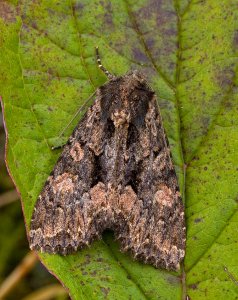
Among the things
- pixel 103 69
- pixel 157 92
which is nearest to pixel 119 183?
pixel 157 92

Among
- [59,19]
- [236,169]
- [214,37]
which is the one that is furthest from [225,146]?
[59,19]

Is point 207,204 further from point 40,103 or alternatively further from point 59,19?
point 59,19

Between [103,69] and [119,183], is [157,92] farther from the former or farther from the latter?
[119,183]

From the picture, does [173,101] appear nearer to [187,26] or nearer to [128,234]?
[187,26]

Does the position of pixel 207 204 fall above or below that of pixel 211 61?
below

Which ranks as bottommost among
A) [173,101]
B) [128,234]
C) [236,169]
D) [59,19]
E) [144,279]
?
[144,279]

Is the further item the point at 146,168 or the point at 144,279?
the point at 146,168
